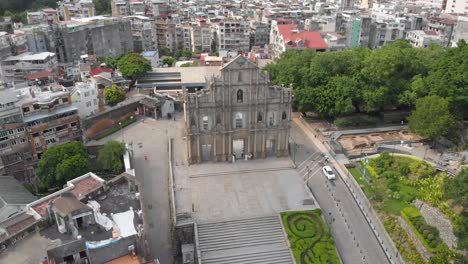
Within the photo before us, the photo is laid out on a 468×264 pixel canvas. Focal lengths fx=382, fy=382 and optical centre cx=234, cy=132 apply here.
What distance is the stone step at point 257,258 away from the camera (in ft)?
108

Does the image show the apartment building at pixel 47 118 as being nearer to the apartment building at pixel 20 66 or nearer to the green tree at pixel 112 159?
the green tree at pixel 112 159

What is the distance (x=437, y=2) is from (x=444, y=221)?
153973 mm

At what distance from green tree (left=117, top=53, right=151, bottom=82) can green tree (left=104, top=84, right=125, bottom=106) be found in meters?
10.3

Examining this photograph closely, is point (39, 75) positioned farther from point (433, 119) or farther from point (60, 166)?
point (433, 119)

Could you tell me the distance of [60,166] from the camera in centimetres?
4134

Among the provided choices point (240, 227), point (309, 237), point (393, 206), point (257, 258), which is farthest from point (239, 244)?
point (393, 206)

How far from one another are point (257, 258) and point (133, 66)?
→ 5091 centimetres

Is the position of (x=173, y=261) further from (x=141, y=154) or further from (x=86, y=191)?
(x=141, y=154)

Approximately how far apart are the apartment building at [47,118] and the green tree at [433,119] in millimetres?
→ 45221

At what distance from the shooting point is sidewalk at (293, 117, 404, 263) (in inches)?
1385

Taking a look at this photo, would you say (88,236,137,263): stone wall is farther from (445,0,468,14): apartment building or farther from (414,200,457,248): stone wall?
(445,0,468,14): apartment building

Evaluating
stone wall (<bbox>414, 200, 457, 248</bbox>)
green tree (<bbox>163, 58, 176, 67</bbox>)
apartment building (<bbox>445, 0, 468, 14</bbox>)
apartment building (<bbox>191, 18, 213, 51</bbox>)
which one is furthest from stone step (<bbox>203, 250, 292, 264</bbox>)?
apartment building (<bbox>445, 0, 468, 14</bbox>)

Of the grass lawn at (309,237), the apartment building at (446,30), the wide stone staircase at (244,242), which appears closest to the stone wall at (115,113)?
the wide stone staircase at (244,242)

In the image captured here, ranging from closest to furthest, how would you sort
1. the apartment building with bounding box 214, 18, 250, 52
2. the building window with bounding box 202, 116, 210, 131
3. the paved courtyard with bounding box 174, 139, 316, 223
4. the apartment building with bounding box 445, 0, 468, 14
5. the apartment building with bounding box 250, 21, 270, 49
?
the paved courtyard with bounding box 174, 139, 316, 223
the building window with bounding box 202, 116, 210, 131
the apartment building with bounding box 214, 18, 250, 52
the apartment building with bounding box 250, 21, 270, 49
the apartment building with bounding box 445, 0, 468, 14
